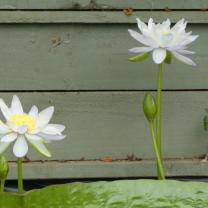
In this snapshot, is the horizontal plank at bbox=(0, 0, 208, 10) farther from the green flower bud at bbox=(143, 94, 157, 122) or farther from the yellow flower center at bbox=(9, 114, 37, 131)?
the yellow flower center at bbox=(9, 114, 37, 131)

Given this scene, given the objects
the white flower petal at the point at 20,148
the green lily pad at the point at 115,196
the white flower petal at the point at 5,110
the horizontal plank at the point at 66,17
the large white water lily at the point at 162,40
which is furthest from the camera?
the horizontal plank at the point at 66,17

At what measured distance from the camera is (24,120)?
39.8 inches

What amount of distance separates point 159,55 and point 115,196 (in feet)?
2.09

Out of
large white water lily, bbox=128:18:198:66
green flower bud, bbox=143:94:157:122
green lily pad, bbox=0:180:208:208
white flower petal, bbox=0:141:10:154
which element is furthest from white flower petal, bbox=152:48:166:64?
green lily pad, bbox=0:180:208:208

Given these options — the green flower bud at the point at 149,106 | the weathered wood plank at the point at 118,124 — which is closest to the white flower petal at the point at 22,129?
the green flower bud at the point at 149,106

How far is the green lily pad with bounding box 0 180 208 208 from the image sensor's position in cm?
64

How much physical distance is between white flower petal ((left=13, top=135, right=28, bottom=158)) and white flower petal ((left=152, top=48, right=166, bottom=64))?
39 centimetres

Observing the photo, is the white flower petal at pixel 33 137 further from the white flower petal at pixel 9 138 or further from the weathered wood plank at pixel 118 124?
the weathered wood plank at pixel 118 124

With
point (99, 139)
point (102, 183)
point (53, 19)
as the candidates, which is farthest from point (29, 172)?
point (102, 183)

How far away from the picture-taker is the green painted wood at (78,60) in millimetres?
1581

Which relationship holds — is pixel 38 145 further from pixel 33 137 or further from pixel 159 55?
pixel 159 55

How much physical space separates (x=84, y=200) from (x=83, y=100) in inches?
38.4

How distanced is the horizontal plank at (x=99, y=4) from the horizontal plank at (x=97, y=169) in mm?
468

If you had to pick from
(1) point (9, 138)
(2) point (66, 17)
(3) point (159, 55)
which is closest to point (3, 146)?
(1) point (9, 138)
